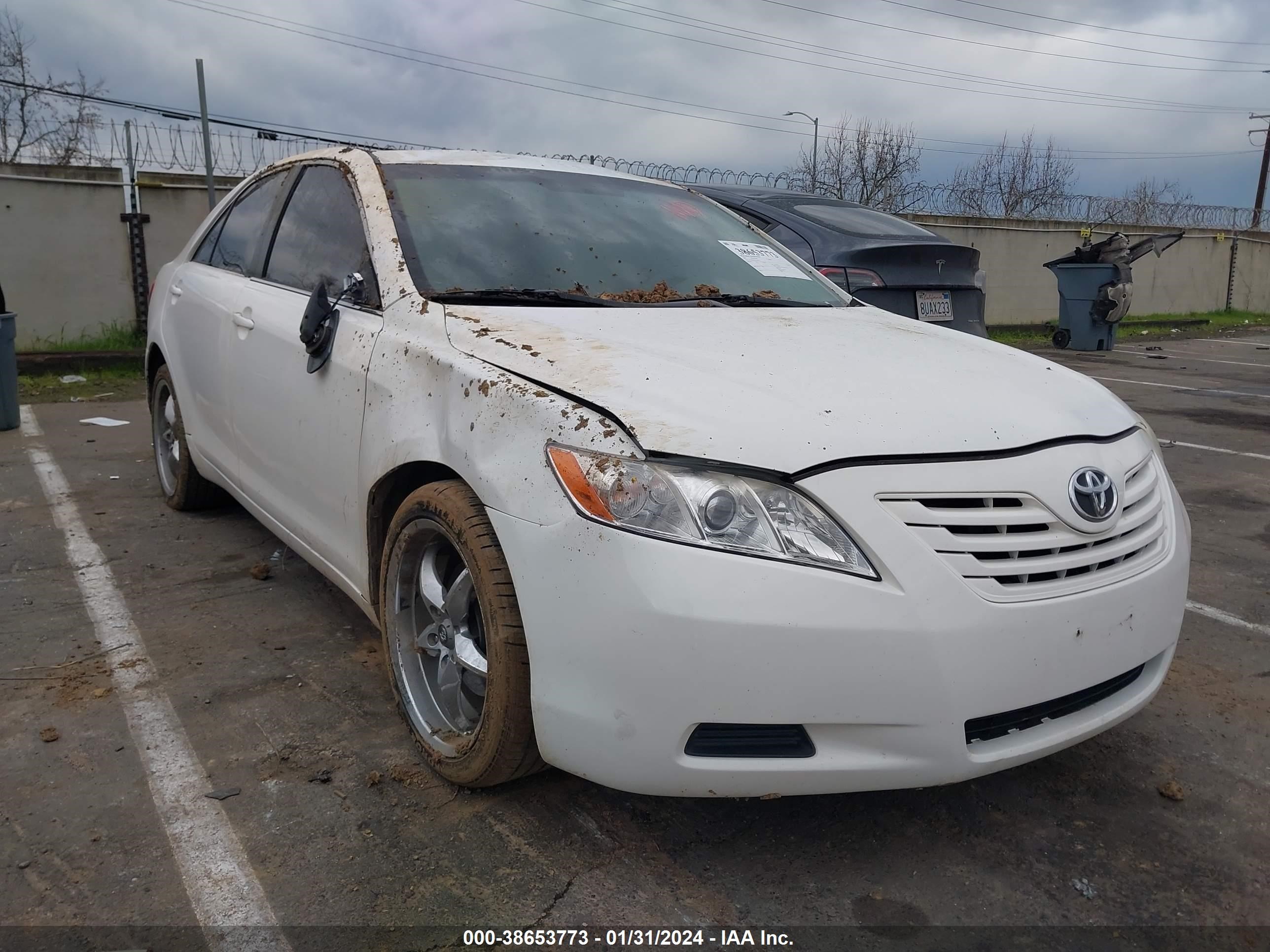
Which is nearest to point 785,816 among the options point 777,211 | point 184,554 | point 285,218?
point 285,218

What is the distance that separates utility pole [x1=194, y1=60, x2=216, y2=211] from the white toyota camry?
25.3 feet

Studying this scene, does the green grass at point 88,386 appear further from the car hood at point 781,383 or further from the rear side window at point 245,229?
the car hood at point 781,383

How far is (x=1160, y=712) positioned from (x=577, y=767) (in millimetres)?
1949

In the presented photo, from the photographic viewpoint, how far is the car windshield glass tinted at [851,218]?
6.29 m

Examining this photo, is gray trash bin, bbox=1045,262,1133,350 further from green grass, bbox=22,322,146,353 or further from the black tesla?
green grass, bbox=22,322,146,353

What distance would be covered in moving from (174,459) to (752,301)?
3.22 m

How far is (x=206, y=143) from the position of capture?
9.88m

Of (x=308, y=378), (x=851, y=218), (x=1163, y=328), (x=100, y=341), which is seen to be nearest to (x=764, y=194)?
(x=851, y=218)

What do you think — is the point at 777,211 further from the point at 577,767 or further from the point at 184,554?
the point at 577,767

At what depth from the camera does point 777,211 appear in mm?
6379

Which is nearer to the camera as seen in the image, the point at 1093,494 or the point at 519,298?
the point at 1093,494

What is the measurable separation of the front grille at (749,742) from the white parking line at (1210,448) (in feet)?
20.0

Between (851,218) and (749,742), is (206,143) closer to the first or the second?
(851,218)

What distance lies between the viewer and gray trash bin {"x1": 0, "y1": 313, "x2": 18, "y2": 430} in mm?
6926
